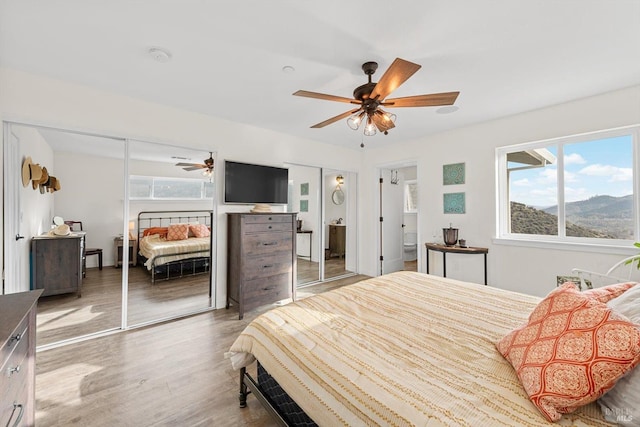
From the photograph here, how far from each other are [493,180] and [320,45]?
2961 millimetres

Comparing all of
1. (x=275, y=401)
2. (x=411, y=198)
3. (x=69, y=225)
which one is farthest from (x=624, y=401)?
(x=411, y=198)

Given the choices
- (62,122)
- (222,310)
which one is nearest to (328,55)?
(62,122)

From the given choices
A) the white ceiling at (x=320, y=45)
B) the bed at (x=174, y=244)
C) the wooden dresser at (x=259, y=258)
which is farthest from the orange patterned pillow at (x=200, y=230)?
the white ceiling at (x=320, y=45)

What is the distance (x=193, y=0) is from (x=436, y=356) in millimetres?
2302

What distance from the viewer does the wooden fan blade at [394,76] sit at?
1.62m

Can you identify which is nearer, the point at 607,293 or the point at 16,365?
the point at 16,365

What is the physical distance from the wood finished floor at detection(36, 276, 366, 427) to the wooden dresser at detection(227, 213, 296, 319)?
1.91 ft

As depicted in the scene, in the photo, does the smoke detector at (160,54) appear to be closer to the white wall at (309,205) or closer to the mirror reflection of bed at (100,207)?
the mirror reflection of bed at (100,207)

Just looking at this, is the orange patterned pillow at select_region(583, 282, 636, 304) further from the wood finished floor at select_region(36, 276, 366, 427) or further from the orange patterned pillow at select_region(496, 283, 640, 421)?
the wood finished floor at select_region(36, 276, 366, 427)

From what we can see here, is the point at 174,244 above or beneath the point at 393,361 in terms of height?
above

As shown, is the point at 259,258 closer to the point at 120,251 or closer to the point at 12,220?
the point at 120,251

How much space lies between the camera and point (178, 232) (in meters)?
3.36

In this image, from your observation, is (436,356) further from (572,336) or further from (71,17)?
(71,17)

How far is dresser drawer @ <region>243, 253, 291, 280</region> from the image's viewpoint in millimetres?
3221
